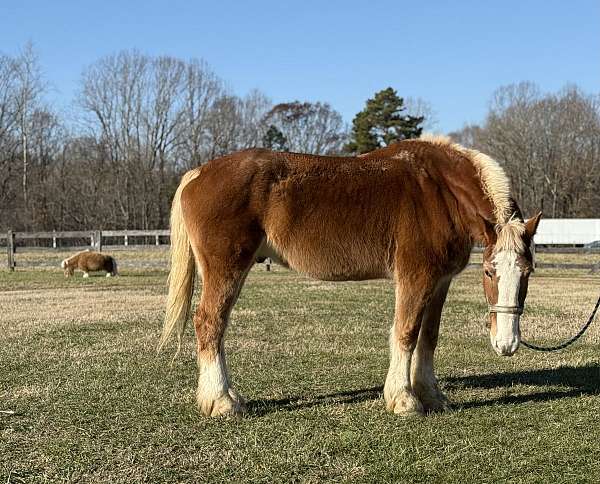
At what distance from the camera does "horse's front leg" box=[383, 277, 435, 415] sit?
203 inches

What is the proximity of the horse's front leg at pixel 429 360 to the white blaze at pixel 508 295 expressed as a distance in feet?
2.09

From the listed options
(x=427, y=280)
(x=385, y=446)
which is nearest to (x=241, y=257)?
(x=427, y=280)

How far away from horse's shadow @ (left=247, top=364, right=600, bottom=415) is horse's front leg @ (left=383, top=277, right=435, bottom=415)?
50cm

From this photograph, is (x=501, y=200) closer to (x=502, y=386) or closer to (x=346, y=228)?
(x=346, y=228)

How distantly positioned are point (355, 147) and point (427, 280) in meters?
41.4

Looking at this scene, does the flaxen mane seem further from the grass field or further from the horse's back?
the grass field

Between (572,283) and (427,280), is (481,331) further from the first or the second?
(572,283)

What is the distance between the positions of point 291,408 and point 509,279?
7.08 ft

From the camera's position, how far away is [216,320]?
17.1 ft

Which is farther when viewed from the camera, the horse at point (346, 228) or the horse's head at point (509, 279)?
the horse at point (346, 228)

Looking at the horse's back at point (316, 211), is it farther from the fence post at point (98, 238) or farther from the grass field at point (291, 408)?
the fence post at point (98, 238)

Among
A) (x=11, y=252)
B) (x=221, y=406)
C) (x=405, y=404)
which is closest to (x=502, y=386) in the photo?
(x=405, y=404)

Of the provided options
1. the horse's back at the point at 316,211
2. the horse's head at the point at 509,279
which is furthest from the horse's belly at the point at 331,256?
the horse's head at the point at 509,279

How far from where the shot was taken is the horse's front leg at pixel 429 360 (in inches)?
212
